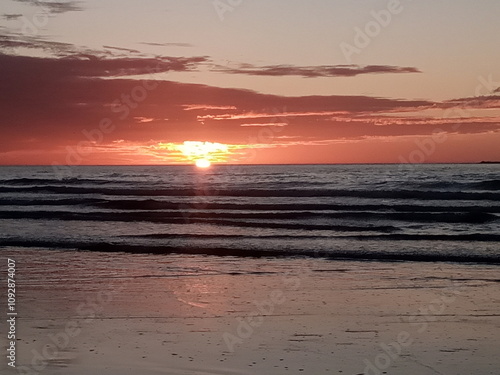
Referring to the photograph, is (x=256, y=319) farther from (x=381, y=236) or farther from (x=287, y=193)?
(x=287, y=193)

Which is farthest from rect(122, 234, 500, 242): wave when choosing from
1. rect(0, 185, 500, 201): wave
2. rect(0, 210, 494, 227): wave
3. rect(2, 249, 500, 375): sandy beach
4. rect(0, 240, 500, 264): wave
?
rect(0, 185, 500, 201): wave

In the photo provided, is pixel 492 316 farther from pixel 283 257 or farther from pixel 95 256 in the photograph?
pixel 95 256

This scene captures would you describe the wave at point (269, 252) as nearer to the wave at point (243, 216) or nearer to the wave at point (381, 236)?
the wave at point (381, 236)

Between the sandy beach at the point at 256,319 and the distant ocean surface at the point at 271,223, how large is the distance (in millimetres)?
3869

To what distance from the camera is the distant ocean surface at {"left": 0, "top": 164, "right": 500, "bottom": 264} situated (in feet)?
63.0

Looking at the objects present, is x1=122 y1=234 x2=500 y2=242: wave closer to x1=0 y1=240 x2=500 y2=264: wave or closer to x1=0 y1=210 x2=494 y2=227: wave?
x1=0 y1=240 x2=500 y2=264: wave

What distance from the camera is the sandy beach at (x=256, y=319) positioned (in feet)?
24.8

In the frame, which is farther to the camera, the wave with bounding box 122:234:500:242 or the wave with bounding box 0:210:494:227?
the wave with bounding box 0:210:494:227

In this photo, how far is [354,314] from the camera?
10008 mm

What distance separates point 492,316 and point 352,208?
25.7 metres

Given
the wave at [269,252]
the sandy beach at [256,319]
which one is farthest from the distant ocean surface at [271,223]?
the sandy beach at [256,319]

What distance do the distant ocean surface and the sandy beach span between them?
12.7ft

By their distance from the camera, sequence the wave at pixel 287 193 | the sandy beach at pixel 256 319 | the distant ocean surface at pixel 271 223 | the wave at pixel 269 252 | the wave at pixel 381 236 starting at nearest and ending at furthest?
the sandy beach at pixel 256 319
the wave at pixel 269 252
the distant ocean surface at pixel 271 223
the wave at pixel 381 236
the wave at pixel 287 193

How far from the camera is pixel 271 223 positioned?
28.0 meters
